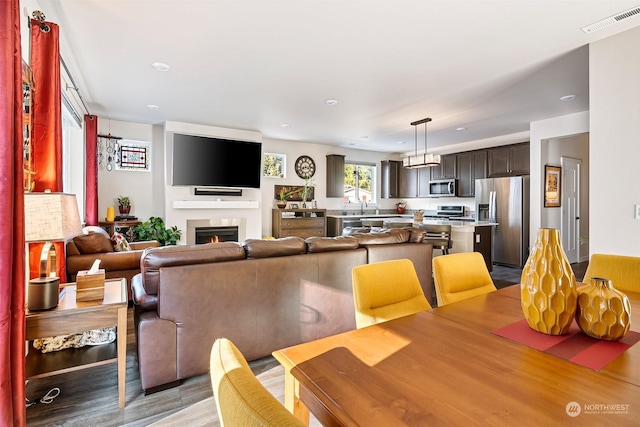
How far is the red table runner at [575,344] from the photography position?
0.98 m

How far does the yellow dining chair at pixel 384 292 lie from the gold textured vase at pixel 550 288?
0.56m

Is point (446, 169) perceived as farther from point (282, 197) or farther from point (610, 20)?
point (610, 20)

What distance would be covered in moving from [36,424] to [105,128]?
17.5 feet

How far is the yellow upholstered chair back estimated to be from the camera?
1.76 metres

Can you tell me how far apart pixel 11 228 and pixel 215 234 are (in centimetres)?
513

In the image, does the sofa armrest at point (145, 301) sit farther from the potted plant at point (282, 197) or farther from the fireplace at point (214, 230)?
the potted plant at point (282, 197)

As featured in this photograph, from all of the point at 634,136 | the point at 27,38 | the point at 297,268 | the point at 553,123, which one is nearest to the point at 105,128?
the point at 27,38

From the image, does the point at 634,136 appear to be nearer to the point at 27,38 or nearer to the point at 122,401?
the point at 122,401

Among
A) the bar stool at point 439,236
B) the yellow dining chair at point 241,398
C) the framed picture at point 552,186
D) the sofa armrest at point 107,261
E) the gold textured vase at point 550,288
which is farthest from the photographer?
the framed picture at point 552,186

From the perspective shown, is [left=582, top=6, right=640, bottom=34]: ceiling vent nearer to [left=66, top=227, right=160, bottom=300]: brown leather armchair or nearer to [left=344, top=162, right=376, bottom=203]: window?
[left=66, top=227, right=160, bottom=300]: brown leather armchair

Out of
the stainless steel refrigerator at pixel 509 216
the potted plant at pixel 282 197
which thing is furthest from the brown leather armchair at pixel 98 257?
the stainless steel refrigerator at pixel 509 216

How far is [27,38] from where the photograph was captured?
2.28 m

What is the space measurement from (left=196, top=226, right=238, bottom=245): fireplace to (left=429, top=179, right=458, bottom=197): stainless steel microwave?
4.83 m

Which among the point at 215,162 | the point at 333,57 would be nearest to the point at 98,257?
the point at 215,162
